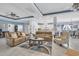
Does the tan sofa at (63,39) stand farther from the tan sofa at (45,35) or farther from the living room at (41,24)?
the tan sofa at (45,35)

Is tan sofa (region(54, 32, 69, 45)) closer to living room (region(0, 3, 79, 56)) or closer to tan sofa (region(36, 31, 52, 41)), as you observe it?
living room (region(0, 3, 79, 56))

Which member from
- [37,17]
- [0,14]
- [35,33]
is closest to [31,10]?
[37,17]

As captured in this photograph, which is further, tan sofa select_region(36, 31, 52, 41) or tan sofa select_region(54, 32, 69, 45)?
tan sofa select_region(36, 31, 52, 41)

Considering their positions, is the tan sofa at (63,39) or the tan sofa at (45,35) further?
the tan sofa at (45,35)

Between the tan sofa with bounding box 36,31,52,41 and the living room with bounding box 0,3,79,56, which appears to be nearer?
the living room with bounding box 0,3,79,56

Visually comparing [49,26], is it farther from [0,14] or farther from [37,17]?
[0,14]

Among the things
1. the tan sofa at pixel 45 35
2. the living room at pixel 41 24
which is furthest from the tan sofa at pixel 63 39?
the tan sofa at pixel 45 35

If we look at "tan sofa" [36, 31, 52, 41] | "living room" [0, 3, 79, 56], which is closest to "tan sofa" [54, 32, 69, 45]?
"living room" [0, 3, 79, 56]

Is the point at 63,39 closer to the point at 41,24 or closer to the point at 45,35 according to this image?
the point at 45,35

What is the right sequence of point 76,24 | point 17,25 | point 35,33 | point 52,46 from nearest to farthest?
point 76,24 → point 17,25 → point 35,33 → point 52,46

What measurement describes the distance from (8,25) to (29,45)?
104 centimetres

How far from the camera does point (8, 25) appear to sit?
106 inches

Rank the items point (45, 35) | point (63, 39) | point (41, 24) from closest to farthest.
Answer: point (41, 24) → point (63, 39) → point (45, 35)

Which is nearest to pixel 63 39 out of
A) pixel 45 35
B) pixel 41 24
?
pixel 45 35
